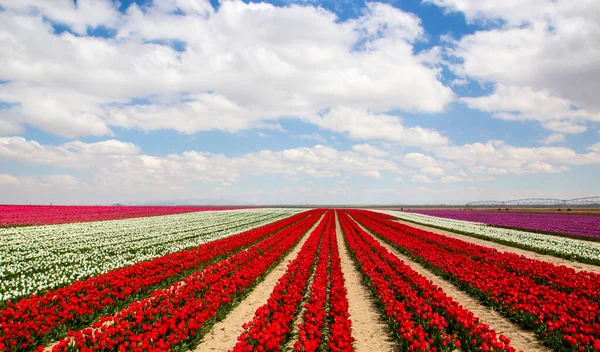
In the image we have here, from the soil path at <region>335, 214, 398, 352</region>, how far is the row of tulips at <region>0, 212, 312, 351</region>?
6914 mm

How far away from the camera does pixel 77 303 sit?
849 cm

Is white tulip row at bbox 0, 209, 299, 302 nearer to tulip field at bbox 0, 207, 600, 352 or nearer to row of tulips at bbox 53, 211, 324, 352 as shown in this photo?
tulip field at bbox 0, 207, 600, 352

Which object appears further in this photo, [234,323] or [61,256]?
[61,256]

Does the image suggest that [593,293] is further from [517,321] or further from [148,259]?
[148,259]

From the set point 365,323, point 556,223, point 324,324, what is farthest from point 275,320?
point 556,223

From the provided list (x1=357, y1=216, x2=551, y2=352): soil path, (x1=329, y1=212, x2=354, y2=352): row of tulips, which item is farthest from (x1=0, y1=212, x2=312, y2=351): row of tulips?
(x1=357, y1=216, x2=551, y2=352): soil path

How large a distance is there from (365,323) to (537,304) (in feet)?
17.0

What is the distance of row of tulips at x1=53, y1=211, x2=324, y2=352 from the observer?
6141 millimetres

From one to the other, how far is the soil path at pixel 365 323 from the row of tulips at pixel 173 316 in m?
3.79

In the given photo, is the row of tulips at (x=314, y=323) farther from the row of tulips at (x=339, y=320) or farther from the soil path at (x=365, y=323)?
the soil path at (x=365, y=323)

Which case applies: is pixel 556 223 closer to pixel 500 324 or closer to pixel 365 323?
pixel 500 324

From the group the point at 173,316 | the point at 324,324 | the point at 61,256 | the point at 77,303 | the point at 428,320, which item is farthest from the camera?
the point at 61,256

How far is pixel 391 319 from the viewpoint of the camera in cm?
845

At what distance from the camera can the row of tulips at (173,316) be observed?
6.14 m
